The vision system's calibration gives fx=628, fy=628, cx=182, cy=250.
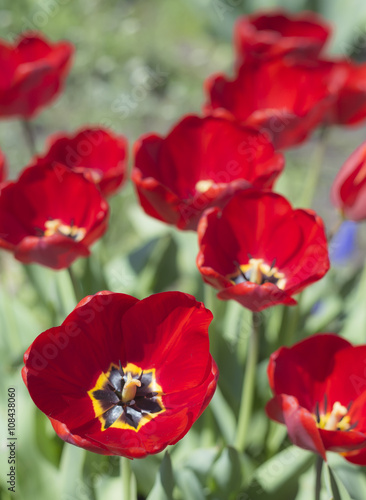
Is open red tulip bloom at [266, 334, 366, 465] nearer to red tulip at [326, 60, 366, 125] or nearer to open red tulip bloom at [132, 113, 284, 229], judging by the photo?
open red tulip bloom at [132, 113, 284, 229]

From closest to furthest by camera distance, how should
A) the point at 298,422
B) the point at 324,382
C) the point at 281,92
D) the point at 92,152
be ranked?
the point at 298,422
the point at 324,382
the point at 92,152
the point at 281,92

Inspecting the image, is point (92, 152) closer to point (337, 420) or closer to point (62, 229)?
point (62, 229)

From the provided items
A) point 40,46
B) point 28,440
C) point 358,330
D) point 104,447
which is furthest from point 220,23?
point 104,447

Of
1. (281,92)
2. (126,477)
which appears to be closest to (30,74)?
(281,92)

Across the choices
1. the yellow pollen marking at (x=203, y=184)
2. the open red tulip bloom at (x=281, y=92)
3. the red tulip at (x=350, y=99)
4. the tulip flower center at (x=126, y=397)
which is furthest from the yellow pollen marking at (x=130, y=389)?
the red tulip at (x=350, y=99)

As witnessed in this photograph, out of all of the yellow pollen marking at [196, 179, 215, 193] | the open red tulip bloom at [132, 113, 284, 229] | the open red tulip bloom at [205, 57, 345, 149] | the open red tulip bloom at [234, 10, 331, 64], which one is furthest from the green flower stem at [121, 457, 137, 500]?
the open red tulip bloom at [234, 10, 331, 64]

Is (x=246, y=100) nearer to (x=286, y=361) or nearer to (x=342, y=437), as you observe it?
(x=286, y=361)

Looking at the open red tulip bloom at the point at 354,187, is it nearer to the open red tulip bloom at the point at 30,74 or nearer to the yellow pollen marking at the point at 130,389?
the yellow pollen marking at the point at 130,389
